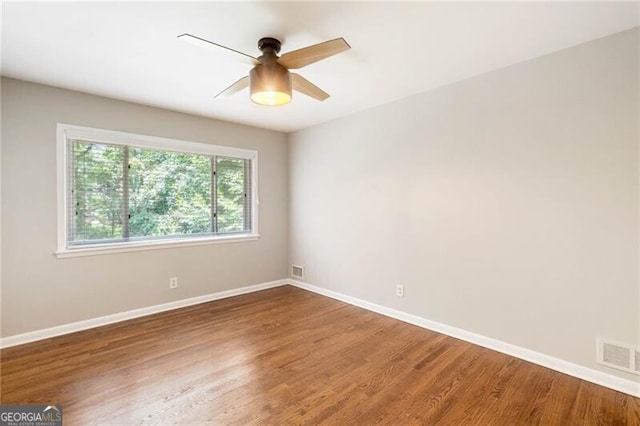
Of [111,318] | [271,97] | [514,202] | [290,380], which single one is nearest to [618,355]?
[514,202]

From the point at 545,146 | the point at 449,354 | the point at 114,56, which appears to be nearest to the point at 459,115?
the point at 545,146

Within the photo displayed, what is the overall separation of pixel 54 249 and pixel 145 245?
78 centimetres

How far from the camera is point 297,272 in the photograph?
470cm

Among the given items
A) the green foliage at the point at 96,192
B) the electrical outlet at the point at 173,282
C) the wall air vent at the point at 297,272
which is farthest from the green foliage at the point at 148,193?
the wall air vent at the point at 297,272

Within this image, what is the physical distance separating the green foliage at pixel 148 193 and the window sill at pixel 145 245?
0.43 feet

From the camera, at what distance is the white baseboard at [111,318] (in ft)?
9.00

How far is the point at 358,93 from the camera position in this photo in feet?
10.3

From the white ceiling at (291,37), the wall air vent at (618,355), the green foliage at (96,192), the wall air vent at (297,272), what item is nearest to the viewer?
the white ceiling at (291,37)

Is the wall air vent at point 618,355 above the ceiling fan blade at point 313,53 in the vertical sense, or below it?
below

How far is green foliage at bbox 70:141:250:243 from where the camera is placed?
3.14m

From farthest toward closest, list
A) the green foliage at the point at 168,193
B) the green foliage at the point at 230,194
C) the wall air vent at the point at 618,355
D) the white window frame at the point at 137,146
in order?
the green foliage at the point at 230,194, the green foliage at the point at 168,193, the white window frame at the point at 137,146, the wall air vent at the point at 618,355

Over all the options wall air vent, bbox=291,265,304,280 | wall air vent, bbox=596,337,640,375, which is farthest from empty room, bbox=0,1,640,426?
wall air vent, bbox=291,265,304,280

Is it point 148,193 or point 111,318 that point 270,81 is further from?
point 111,318

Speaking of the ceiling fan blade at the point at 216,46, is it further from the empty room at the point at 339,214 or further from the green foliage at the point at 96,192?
the green foliage at the point at 96,192
